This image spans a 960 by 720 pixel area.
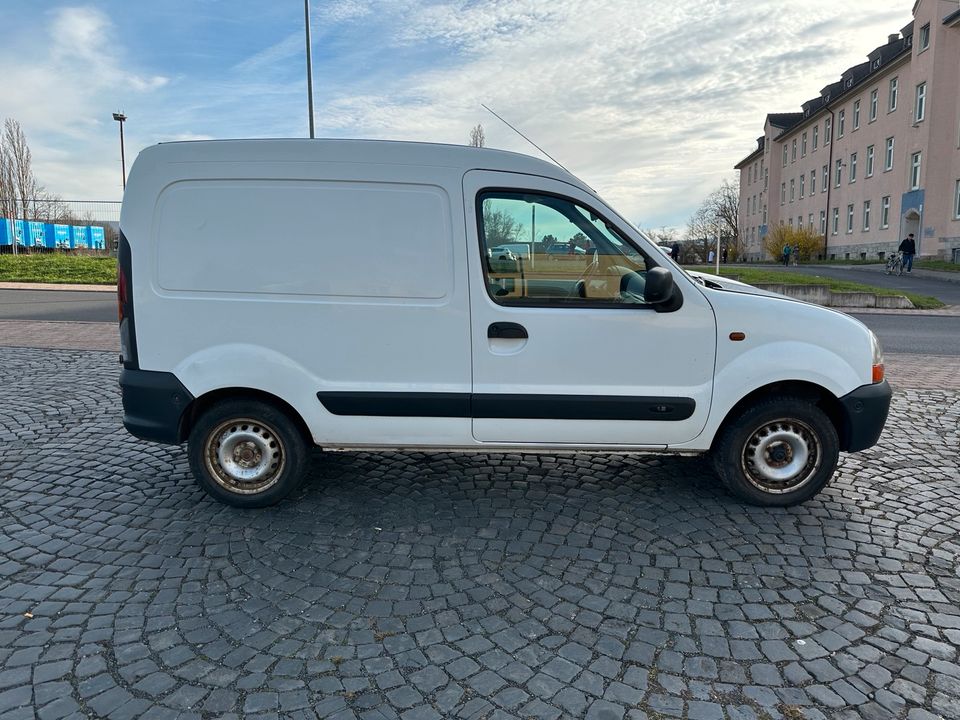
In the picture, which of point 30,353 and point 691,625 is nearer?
point 691,625

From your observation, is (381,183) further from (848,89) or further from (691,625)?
(848,89)

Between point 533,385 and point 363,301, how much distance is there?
116 centimetres

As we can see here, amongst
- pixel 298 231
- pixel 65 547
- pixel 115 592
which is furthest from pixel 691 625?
pixel 65 547

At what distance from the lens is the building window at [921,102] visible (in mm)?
36237

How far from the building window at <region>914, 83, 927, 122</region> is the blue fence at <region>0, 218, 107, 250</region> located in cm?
4596

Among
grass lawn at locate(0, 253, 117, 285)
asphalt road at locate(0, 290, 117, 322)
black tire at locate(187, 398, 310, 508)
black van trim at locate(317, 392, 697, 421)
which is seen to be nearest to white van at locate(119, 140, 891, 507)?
black van trim at locate(317, 392, 697, 421)

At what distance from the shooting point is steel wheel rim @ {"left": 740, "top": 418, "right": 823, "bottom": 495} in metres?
4.09

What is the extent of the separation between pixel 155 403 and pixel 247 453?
2.09 feet

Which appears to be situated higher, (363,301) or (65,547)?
(363,301)

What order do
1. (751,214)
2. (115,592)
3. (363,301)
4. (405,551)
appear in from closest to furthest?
(115,592)
(405,551)
(363,301)
(751,214)

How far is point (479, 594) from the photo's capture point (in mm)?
3141

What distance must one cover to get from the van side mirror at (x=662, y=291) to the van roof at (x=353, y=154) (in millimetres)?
741

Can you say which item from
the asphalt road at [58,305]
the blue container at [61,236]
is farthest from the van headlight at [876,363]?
the blue container at [61,236]

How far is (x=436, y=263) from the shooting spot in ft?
12.8
